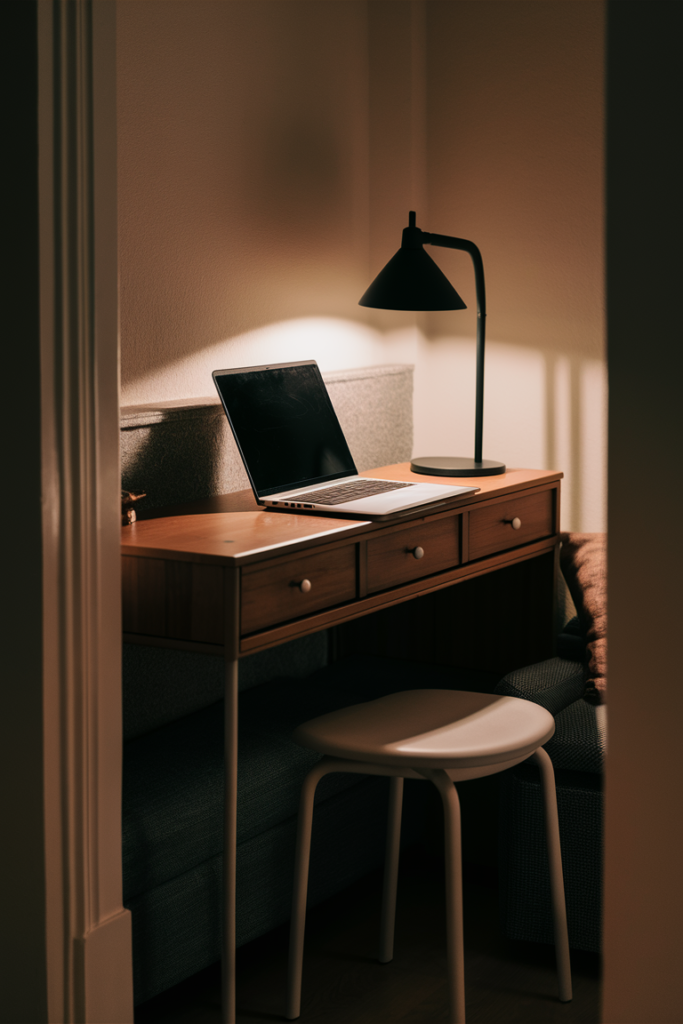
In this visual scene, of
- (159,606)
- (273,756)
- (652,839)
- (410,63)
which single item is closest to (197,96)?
(410,63)

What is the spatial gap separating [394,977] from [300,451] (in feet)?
3.23

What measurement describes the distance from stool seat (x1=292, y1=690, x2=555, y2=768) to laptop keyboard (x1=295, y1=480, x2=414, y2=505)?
38 cm

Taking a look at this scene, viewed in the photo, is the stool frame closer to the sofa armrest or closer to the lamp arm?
the sofa armrest

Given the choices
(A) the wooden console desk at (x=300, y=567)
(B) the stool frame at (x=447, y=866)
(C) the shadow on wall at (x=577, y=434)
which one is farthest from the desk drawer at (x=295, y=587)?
(C) the shadow on wall at (x=577, y=434)

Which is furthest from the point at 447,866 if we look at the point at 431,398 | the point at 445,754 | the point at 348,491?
the point at 431,398

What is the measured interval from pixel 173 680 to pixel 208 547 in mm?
557

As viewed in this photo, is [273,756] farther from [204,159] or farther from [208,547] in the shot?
[204,159]

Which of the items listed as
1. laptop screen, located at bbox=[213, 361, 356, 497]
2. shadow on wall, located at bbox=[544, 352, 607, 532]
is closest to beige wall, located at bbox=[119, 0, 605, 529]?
shadow on wall, located at bbox=[544, 352, 607, 532]

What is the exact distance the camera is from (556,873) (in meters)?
1.82

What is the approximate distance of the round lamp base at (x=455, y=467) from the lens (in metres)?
2.32

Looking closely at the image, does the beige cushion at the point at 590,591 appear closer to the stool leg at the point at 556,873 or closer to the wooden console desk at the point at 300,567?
the wooden console desk at the point at 300,567

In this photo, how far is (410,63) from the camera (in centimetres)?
262

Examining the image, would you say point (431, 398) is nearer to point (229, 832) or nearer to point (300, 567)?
point (300, 567)

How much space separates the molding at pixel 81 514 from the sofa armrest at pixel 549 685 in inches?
30.9
